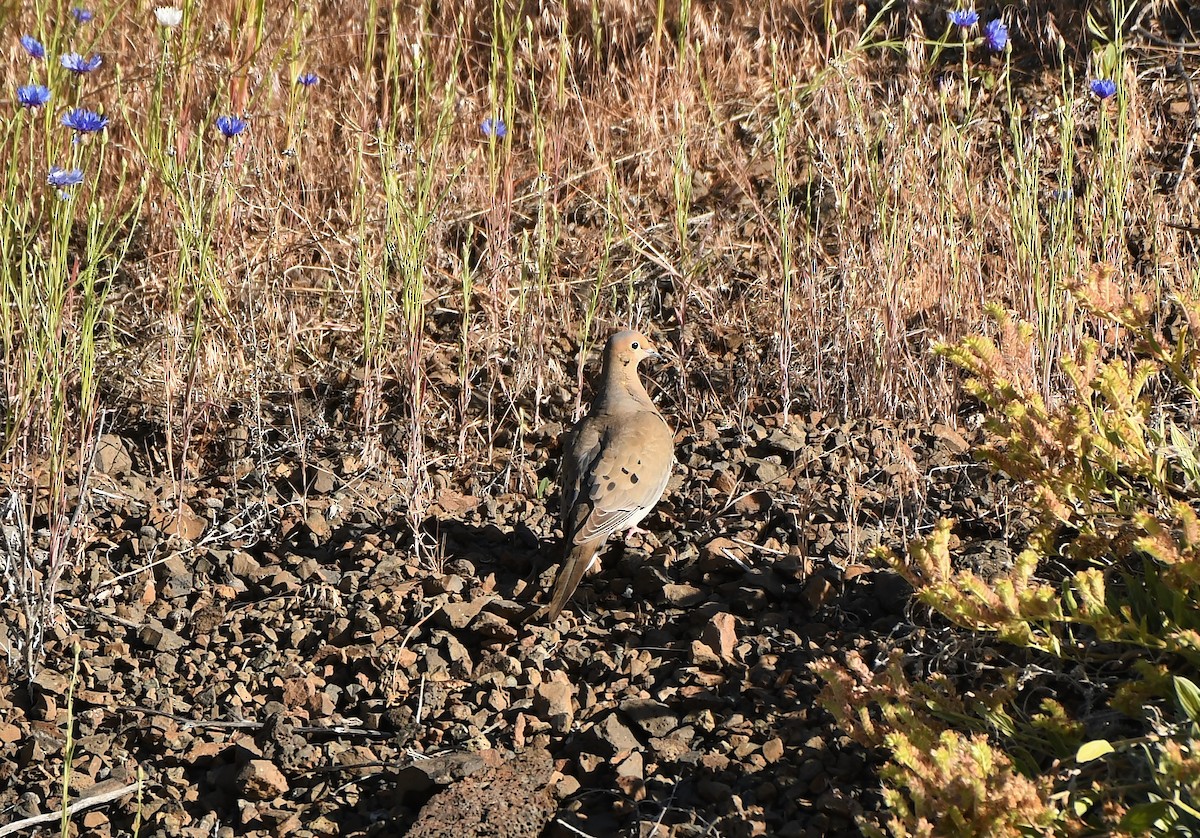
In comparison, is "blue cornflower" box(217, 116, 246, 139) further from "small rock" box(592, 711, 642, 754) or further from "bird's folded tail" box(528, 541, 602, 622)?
"small rock" box(592, 711, 642, 754)

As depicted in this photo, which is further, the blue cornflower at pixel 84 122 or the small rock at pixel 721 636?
the blue cornflower at pixel 84 122

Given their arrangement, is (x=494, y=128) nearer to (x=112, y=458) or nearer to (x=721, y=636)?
(x=112, y=458)

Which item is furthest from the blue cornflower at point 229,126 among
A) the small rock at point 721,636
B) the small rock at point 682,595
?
the small rock at point 721,636

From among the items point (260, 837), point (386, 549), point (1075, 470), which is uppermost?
point (1075, 470)

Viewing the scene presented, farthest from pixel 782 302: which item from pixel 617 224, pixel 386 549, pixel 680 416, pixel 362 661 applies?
pixel 362 661

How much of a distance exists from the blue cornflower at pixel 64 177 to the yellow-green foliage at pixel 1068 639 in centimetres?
264

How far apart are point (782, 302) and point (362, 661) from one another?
2.26 m

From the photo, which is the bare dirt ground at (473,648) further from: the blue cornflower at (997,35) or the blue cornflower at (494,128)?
the blue cornflower at (997,35)

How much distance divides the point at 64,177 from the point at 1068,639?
3265 millimetres

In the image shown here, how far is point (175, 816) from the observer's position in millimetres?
3377

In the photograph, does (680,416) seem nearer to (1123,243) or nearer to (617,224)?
(617,224)

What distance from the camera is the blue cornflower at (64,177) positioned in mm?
4039

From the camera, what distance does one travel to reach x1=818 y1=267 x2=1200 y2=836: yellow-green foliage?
255 centimetres

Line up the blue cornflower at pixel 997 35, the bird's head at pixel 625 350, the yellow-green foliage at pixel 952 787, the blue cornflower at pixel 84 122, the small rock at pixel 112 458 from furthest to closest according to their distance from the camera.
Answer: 1. the blue cornflower at pixel 997 35
2. the bird's head at pixel 625 350
3. the small rock at pixel 112 458
4. the blue cornflower at pixel 84 122
5. the yellow-green foliage at pixel 952 787
